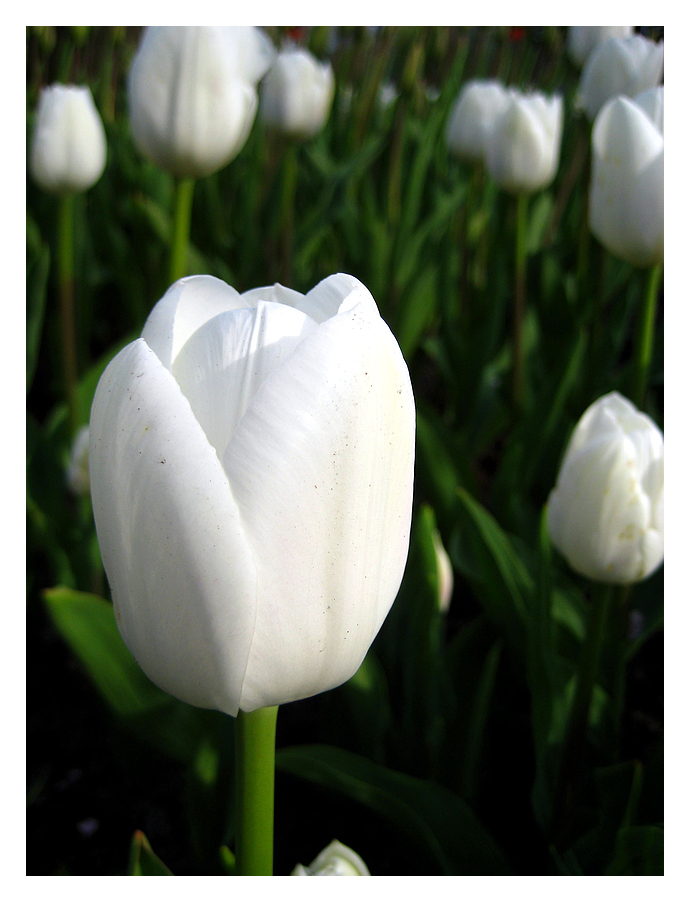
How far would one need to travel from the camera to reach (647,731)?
108 cm

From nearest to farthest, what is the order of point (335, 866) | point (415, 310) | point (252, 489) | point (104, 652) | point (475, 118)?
1. point (252, 489)
2. point (335, 866)
3. point (104, 652)
4. point (415, 310)
5. point (475, 118)

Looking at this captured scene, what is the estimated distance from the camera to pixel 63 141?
3.79ft

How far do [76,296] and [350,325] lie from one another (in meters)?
1.44

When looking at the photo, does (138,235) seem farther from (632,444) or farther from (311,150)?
(632,444)

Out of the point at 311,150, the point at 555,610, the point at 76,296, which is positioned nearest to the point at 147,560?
the point at 555,610

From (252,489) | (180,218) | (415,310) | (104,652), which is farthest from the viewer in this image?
(415,310)

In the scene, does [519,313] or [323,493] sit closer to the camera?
[323,493]

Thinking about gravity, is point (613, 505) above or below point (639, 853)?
above

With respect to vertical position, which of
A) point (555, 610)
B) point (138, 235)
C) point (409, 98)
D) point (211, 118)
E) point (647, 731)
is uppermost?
point (409, 98)

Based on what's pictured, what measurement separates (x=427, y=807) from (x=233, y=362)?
54 cm

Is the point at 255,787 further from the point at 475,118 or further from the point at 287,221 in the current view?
the point at 475,118

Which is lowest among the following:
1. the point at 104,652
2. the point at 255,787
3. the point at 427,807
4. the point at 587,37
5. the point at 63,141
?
the point at 427,807

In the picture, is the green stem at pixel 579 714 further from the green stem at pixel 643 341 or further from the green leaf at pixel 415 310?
the green leaf at pixel 415 310

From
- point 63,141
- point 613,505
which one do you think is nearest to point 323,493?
point 613,505
